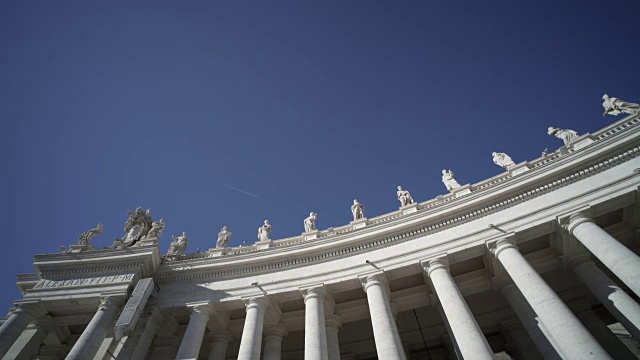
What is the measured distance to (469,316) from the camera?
17.9m

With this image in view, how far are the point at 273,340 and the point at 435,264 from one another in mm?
11818

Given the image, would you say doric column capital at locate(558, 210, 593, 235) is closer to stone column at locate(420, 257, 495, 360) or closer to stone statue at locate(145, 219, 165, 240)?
stone column at locate(420, 257, 495, 360)

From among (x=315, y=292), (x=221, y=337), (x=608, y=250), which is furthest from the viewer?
(x=221, y=337)

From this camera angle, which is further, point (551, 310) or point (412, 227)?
point (412, 227)

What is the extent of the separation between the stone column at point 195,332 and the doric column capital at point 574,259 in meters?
22.1

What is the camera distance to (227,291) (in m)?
24.2

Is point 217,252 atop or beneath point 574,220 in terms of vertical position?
atop

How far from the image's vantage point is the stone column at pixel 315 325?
19.2 m

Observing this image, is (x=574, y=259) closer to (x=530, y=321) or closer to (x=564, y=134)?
(x=530, y=321)

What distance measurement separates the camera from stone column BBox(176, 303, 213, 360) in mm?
20672

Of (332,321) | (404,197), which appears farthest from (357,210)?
(332,321)

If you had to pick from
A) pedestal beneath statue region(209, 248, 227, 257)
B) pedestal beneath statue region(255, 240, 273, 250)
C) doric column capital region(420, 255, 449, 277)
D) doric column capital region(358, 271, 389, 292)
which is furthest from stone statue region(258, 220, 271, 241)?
doric column capital region(420, 255, 449, 277)

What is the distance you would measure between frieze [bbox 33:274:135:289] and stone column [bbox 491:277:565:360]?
23390mm

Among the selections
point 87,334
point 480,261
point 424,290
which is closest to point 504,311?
point 480,261
